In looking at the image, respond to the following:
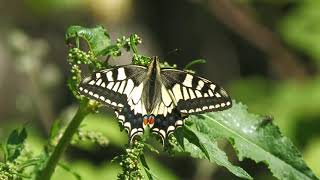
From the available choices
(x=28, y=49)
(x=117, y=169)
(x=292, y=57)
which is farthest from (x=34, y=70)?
(x=292, y=57)

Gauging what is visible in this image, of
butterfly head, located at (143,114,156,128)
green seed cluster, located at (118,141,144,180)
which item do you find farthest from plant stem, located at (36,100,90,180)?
green seed cluster, located at (118,141,144,180)

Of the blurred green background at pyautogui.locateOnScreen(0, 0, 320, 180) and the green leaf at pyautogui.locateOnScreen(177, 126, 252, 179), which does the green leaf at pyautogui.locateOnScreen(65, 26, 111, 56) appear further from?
the green leaf at pyautogui.locateOnScreen(177, 126, 252, 179)

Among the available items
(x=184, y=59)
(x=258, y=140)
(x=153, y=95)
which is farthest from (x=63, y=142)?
(x=184, y=59)

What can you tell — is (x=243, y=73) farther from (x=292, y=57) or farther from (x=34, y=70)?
(x=34, y=70)

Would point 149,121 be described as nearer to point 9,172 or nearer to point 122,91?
point 122,91

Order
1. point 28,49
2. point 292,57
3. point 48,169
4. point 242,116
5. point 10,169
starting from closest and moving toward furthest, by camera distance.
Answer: point 10,169
point 48,169
point 242,116
point 28,49
point 292,57

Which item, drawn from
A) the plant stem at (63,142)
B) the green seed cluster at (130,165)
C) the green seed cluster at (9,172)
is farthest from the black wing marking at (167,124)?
the green seed cluster at (9,172)
